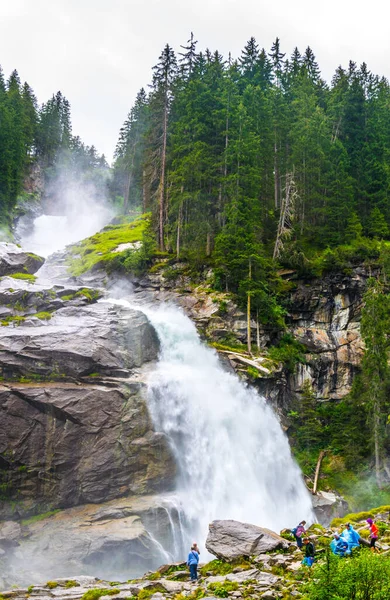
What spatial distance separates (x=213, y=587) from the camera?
13617mm

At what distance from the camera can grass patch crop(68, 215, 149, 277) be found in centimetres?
4359

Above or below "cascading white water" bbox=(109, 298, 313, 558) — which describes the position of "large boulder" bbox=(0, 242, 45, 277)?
above

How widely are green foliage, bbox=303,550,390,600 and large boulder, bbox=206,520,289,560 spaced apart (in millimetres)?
8052

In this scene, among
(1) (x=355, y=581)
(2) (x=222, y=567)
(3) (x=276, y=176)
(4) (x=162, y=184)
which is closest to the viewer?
(1) (x=355, y=581)

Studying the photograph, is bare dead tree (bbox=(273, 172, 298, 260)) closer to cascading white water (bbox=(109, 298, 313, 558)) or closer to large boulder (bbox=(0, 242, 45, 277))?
cascading white water (bbox=(109, 298, 313, 558))

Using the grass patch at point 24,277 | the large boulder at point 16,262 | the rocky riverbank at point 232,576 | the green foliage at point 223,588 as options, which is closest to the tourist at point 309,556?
the rocky riverbank at point 232,576

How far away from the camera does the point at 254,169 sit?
Result: 3934 centimetres

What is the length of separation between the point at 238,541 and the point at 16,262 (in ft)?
98.6

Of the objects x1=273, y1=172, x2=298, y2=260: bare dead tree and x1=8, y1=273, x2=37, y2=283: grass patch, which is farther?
x1=273, y1=172, x2=298, y2=260: bare dead tree

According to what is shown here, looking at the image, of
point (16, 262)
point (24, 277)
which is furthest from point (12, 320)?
point (16, 262)

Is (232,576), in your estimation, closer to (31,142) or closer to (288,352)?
(288,352)

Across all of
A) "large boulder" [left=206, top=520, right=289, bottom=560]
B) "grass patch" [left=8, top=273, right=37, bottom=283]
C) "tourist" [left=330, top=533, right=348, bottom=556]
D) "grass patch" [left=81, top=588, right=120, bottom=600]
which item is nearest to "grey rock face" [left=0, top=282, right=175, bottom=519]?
"large boulder" [left=206, top=520, right=289, bottom=560]

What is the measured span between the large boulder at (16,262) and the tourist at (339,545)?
31307 millimetres

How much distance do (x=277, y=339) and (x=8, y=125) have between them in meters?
38.6
